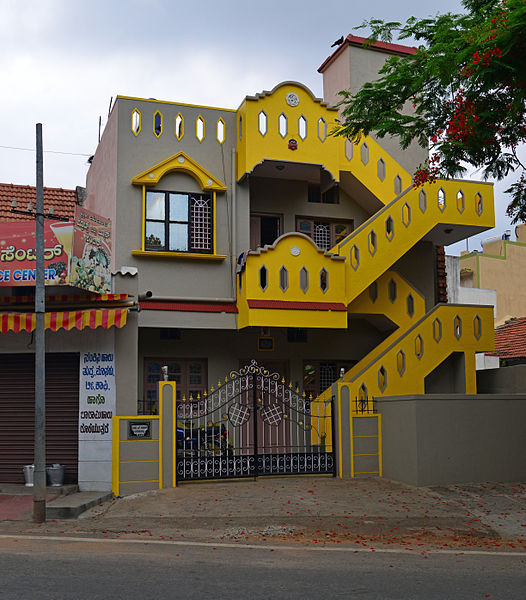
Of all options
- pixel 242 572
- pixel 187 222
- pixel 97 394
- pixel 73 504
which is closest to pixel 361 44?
pixel 187 222

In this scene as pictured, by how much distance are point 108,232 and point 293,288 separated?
4615mm

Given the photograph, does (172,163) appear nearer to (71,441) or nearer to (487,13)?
(71,441)

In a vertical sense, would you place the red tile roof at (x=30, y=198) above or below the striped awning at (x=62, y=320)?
above

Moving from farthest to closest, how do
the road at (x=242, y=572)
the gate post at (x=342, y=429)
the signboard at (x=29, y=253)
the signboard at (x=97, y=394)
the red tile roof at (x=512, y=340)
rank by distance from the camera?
the red tile roof at (x=512, y=340)
the gate post at (x=342, y=429)
the signboard at (x=97, y=394)
the signboard at (x=29, y=253)
the road at (x=242, y=572)

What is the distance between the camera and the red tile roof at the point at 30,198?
20084 millimetres

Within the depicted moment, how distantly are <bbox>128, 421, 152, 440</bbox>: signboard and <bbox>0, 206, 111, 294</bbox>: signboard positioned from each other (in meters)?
2.68

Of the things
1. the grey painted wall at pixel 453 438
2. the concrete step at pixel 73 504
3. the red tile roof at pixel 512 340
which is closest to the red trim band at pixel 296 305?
the grey painted wall at pixel 453 438

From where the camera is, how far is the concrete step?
40.1 feet

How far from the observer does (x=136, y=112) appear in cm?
1816

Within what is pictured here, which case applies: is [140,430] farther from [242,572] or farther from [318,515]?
[242,572]

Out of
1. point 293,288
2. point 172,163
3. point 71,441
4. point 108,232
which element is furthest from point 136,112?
→ point 71,441

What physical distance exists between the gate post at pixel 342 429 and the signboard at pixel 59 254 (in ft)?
17.4

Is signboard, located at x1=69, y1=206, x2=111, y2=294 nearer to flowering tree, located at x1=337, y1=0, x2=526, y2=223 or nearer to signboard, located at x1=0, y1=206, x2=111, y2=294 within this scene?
signboard, located at x1=0, y1=206, x2=111, y2=294

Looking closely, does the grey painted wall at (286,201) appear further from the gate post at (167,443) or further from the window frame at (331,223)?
the gate post at (167,443)
